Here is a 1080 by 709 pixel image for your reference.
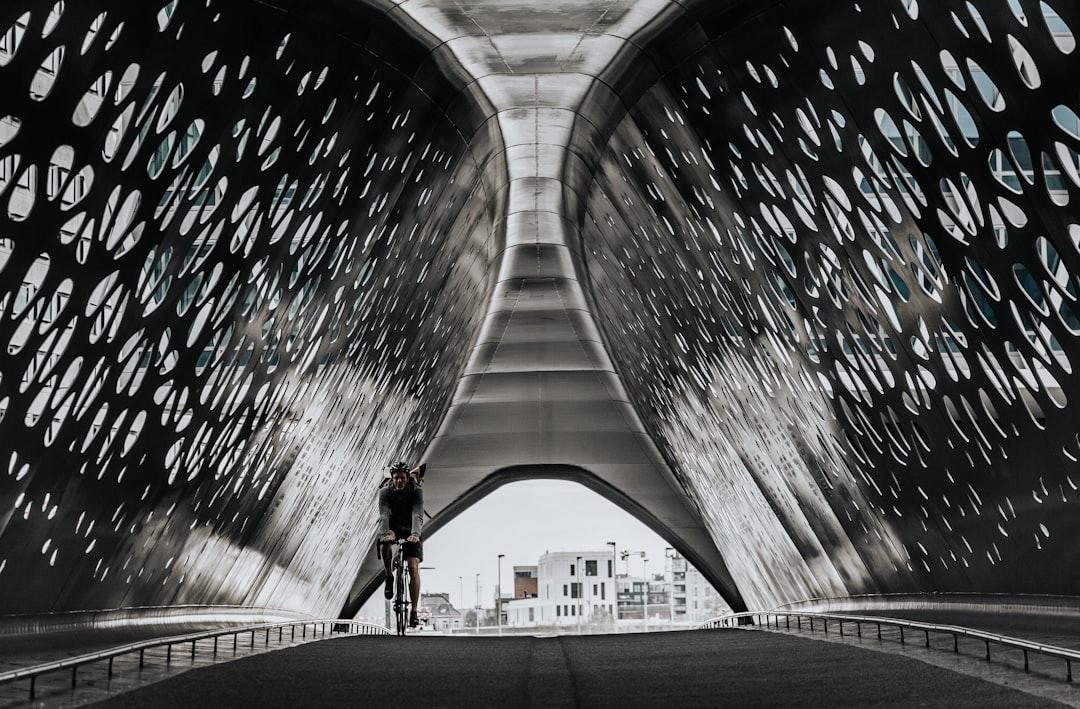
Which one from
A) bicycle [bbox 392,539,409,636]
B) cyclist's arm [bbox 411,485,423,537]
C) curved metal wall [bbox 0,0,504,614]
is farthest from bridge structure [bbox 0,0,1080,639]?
bicycle [bbox 392,539,409,636]

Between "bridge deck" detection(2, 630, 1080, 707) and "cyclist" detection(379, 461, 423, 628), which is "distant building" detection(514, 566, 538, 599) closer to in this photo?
"cyclist" detection(379, 461, 423, 628)

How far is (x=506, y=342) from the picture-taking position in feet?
140

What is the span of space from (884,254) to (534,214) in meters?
14.7

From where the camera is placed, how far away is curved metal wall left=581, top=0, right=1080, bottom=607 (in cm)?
945

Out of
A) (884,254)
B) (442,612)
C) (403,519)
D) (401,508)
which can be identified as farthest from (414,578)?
(442,612)

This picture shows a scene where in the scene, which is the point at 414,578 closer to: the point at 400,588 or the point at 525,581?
the point at 400,588

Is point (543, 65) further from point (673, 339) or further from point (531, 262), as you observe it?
point (531, 262)

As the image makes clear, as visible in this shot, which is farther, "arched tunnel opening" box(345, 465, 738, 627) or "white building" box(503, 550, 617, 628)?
"white building" box(503, 550, 617, 628)

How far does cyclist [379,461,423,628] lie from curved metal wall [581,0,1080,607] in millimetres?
5162

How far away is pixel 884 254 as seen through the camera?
12953mm

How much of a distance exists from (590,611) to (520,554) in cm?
4666

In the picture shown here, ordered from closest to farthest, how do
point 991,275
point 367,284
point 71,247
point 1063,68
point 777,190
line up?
point 1063,68, point 71,247, point 991,275, point 777,190, point 367,284

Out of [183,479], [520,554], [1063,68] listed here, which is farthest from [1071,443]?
[520,554]

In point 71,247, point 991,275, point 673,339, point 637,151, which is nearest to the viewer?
point 71,247
